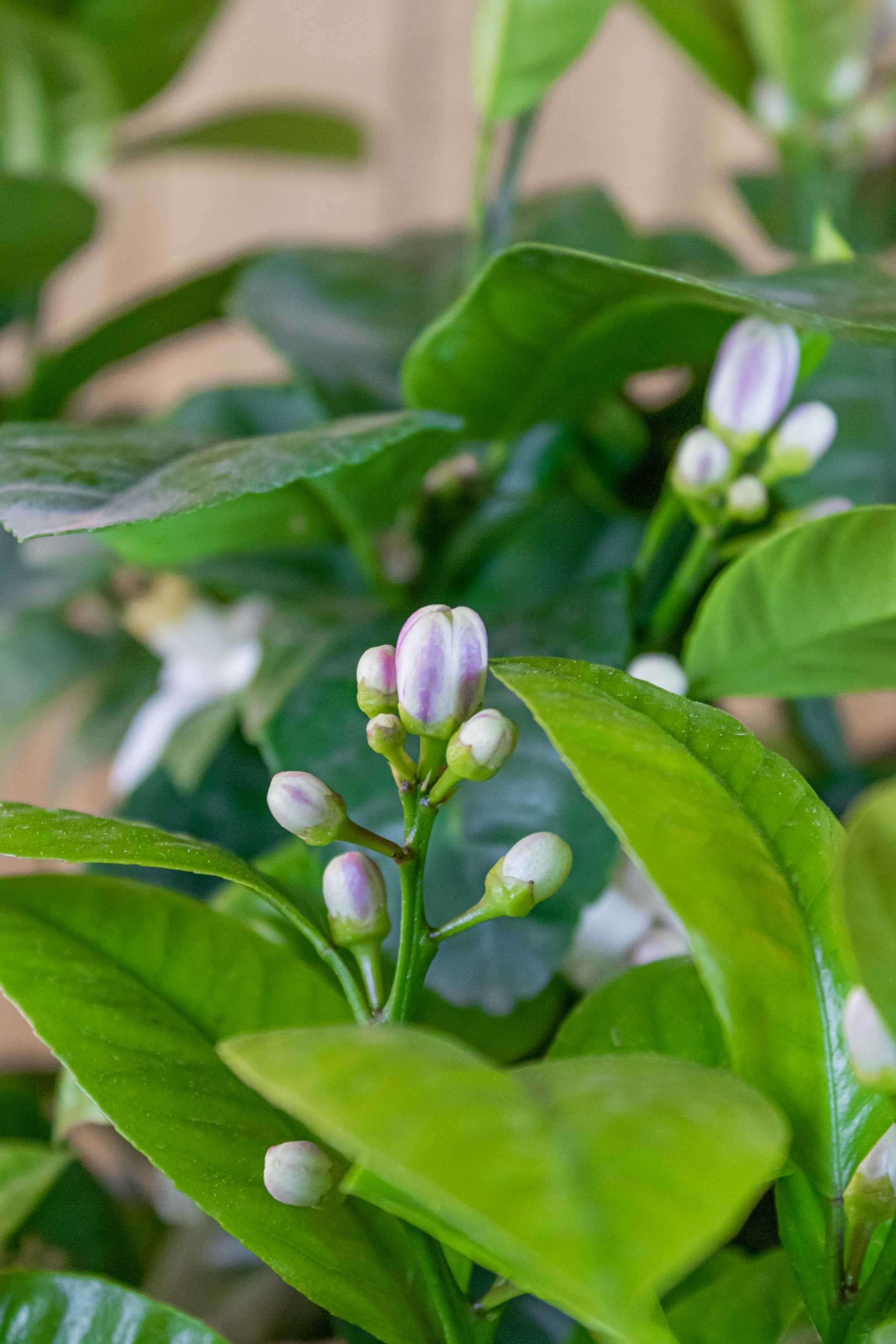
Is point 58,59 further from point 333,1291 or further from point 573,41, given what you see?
point 333,1291

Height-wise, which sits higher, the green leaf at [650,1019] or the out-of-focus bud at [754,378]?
the out-of-focus bud at [754,378]

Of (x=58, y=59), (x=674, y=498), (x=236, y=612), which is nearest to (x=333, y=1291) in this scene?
(x=674, y=498)

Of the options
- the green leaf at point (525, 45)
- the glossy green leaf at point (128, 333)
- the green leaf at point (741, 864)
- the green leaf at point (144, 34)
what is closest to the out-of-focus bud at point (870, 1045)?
the green leaf at point (741, 864)

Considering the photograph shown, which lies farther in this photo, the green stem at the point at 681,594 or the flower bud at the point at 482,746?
the green stem at the point at 681,594

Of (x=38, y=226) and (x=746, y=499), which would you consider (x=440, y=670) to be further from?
(x=38, y=226)

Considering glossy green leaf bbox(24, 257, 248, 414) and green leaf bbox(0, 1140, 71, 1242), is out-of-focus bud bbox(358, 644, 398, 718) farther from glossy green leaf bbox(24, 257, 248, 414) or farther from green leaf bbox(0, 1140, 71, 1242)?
glossy green leaf bbox(24, 257, 248, 414)

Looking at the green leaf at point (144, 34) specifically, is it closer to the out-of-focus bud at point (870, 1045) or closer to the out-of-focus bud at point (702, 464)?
the out-of-focus bud at point (702, 464)

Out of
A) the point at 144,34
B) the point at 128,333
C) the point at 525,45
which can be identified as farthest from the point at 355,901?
the point at 144,34
